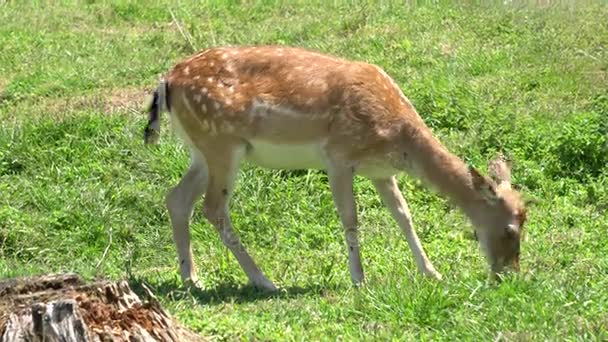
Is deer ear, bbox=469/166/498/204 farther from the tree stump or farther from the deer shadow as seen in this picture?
the tree stump

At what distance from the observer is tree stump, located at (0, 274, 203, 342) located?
616 cm

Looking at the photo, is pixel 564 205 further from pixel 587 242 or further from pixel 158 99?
pixel 158 99

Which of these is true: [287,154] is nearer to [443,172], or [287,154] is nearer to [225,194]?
[225,194]

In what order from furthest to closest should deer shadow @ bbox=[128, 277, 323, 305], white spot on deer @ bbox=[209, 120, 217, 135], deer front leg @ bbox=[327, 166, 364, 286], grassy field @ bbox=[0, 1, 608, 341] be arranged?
white spot on deer @ bbox=[209, 120, 217, 135], deer front leg @ bbox=[327, 166, 364, 286], deer shadow @ bbox=[128, 277, 323, 305], grassy field @ bbox=[0, 1, 608, 341]

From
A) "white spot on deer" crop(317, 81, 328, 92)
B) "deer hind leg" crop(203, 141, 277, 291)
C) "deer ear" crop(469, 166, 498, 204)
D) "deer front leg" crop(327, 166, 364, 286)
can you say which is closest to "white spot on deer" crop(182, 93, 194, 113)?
"deer hind leg" crop(203, 141, 277, 291)

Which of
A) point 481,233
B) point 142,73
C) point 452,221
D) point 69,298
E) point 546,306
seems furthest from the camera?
point 142,73

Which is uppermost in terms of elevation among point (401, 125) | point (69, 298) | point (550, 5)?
point (69, 298)

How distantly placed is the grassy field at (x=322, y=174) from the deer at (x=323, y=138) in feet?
0.98

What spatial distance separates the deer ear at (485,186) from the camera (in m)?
9.26

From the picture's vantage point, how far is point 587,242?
Result: 990 cm

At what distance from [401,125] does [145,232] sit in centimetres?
273

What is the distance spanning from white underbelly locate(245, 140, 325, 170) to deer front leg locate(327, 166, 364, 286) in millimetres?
171

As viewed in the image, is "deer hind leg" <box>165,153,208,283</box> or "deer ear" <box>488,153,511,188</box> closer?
"deer ear" <box>488,153,511,188</box>

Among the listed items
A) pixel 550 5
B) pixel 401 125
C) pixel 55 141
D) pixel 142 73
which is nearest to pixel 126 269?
pixel 401 125
